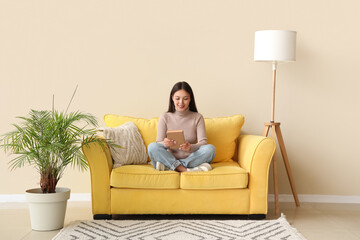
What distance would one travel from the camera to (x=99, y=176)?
10.8 feet

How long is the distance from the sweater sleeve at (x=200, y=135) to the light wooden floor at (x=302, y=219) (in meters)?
0.83

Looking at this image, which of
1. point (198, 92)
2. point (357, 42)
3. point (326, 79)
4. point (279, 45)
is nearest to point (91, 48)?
point (198, 92)

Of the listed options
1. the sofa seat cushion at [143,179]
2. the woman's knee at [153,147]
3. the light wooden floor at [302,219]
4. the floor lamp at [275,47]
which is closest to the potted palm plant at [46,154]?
the light wooden floor at [302,219]

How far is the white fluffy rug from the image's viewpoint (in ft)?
9.41

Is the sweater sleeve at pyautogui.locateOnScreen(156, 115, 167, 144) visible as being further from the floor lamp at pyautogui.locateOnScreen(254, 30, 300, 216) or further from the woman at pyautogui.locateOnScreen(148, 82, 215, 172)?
the floor lamp at pyautogui.locateOnScreen(254, 30, 300, 216)

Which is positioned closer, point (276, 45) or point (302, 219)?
point (302, 219)

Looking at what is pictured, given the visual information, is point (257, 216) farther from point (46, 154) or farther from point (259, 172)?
point (46, 154)

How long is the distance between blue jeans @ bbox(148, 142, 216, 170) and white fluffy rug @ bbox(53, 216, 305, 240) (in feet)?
1.54

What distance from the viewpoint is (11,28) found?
4.11 metres

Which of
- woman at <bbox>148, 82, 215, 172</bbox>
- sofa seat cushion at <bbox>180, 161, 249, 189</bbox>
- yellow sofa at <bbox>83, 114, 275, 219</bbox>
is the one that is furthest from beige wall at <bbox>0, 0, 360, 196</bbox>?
sofa seat cushion at <bbox>180, 161, 249, 189</bbox>

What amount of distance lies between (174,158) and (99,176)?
614 millimetres

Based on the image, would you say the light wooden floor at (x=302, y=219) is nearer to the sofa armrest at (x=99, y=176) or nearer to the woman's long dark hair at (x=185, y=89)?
the sofa armrest at (x=99, y=176)

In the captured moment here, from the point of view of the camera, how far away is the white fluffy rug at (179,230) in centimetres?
287

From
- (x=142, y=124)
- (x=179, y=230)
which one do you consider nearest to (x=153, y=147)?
(x=142, y=124)
